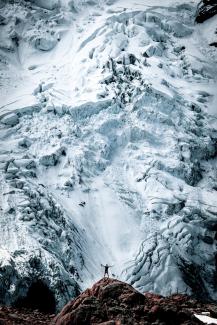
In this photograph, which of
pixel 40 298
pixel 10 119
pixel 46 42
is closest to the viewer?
pixel 40 298

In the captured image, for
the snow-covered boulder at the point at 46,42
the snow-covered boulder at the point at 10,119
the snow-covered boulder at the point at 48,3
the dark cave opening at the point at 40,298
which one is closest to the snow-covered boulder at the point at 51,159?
the snow-covered boulder at the point at 10,119

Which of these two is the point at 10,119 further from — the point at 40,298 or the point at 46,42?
the point at 40,298

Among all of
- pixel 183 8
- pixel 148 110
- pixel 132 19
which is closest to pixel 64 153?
pixel 148 110

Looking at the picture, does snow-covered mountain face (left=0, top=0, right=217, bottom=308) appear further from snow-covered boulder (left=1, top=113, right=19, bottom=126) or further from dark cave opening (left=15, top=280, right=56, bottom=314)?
dark cave opening (left=15, top=280, right=56, bottom=314)


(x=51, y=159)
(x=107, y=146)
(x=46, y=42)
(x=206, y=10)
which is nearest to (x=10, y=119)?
(x=51, y=159)

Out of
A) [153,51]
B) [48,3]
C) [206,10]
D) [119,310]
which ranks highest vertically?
[48,3]

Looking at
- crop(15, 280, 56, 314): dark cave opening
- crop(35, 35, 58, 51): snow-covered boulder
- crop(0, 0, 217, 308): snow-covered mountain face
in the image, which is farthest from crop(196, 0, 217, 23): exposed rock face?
crop(15, 280, 56, 314): dark cave opening

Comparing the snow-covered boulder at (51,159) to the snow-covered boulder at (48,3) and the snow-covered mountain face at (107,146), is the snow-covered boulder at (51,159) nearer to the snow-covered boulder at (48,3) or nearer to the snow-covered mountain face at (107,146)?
the snow-covered mountain face at (107,146)
